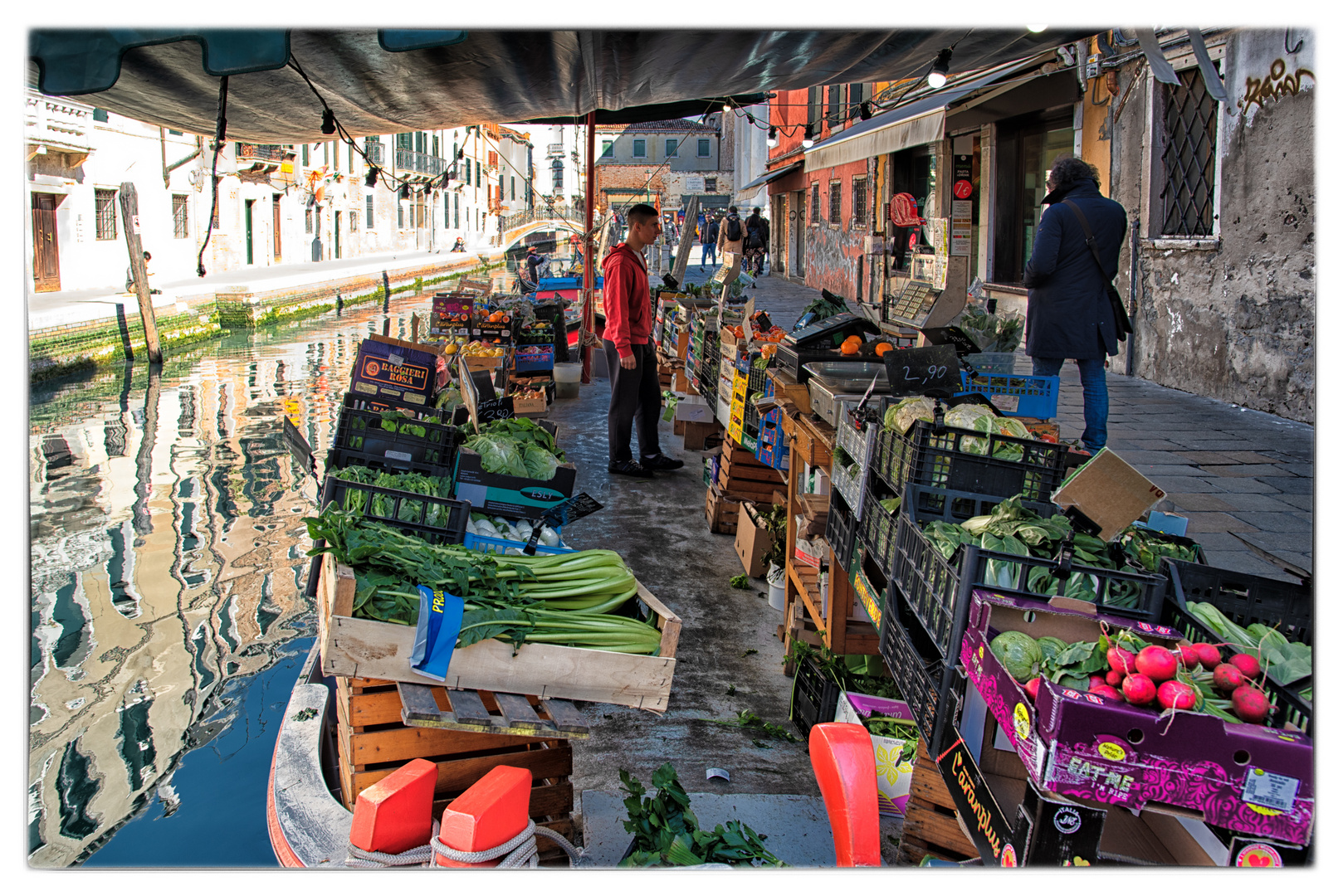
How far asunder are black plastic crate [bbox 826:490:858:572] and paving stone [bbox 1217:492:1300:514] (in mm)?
2534

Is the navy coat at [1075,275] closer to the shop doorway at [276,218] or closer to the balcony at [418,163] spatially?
the shop doorway at [276,218]

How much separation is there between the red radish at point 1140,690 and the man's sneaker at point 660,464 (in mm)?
5860

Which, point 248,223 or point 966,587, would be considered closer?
point 966,587

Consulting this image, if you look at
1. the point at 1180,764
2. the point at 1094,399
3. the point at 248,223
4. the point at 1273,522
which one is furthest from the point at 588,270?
the point at 248,223

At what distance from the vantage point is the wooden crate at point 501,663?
9.05ft

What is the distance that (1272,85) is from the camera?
287 inches

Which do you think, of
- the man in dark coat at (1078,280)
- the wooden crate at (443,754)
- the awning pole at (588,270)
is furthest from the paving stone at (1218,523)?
the awning pole at (588,270)

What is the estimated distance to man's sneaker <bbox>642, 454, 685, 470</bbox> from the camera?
7.70m

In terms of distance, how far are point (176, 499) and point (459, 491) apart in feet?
14.4

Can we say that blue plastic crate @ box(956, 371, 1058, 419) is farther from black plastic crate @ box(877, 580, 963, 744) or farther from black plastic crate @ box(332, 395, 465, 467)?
black plastic crate @ box(332, 395, 465, 467)

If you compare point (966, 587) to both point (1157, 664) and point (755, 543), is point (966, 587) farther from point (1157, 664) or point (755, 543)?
point (755, 543)

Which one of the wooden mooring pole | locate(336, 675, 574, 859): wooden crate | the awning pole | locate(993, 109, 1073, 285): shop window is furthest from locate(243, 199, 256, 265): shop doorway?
locate(336, 675, 574, 859): wooden crate

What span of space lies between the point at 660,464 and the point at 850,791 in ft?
17.0

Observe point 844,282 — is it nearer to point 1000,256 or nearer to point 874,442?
point 1000,256
